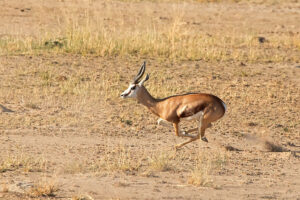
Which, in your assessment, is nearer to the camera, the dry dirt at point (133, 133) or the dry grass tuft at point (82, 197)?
the dry grass tuft at point (82, 197)

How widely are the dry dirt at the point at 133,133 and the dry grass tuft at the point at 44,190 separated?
0.03m

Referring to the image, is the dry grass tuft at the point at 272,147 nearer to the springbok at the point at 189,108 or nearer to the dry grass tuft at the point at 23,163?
the springbok at the point at 189,108

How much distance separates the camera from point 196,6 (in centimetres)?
2153

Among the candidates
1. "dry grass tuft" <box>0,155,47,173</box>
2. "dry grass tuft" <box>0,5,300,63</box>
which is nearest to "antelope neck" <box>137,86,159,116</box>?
"dry grass tuft" <box>0,155,47,173</box>

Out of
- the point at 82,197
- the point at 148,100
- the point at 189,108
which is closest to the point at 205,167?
the point at 189,108

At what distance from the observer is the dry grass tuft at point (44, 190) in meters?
6.88

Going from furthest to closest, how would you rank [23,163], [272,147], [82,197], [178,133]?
[272,147], [178,133], [23,163], [82,197]

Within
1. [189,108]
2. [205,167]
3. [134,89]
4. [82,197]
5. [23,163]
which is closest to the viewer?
[82,197]

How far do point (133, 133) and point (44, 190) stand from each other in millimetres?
2961

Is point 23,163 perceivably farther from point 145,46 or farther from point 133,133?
point 145,46

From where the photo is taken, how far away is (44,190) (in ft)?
22.5

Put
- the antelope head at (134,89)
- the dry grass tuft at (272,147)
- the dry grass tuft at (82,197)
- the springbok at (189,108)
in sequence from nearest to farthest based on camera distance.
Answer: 1. the dry grass tuft at (82,197)
2. the springbok at (189,108)
3. the antelope head at (134,89)
4. the dry grass tuft at (272,147)

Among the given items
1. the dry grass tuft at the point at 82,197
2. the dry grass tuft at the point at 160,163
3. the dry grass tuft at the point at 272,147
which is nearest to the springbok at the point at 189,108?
the dry grass tuft at the point at 160,163

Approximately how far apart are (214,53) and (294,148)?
16.9ft
